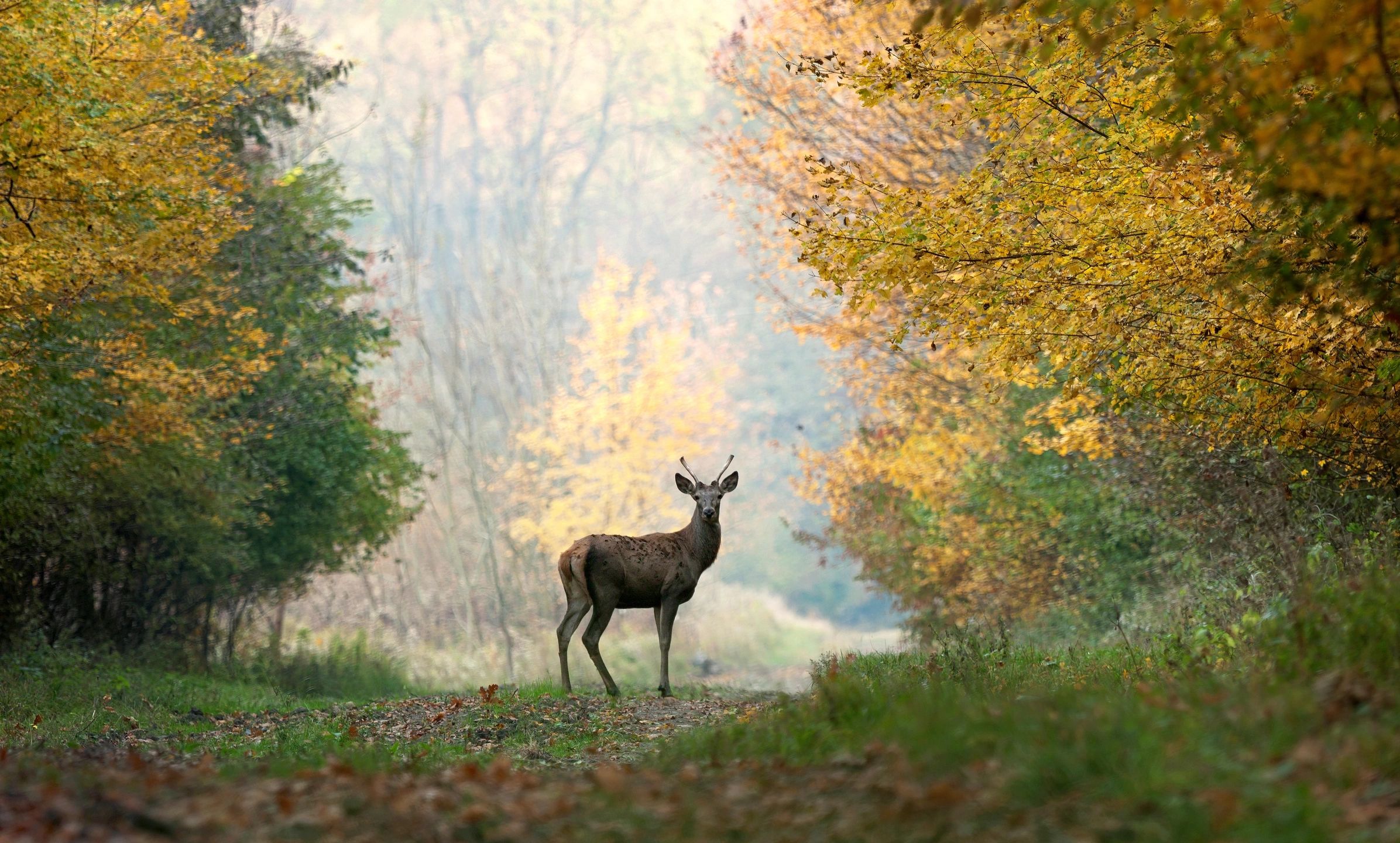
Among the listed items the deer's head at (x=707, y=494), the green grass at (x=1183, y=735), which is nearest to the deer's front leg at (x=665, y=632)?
the deer's head at (x=707, y=494)

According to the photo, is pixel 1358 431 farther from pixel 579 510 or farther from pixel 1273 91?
pixel 579 510

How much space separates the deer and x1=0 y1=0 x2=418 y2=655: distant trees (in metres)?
5.07

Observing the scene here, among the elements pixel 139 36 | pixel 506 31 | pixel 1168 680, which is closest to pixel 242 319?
pixel 139 36

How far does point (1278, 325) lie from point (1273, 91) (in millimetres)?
3484

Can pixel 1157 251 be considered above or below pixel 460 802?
above

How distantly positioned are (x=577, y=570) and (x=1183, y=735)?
8517 millimetres

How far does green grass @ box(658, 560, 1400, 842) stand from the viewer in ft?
14.6

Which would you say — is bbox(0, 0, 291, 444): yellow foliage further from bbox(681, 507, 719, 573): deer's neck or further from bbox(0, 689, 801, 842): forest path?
bbox(681, 507, 719, 573): deer's neck

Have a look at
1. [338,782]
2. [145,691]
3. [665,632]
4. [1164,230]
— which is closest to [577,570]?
[665,632]

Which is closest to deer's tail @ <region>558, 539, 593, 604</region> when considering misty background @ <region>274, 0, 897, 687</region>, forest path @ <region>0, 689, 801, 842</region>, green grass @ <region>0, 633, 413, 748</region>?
green grass @ <region>0, 633, 413, 748</region>

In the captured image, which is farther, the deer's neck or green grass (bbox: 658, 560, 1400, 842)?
the deer's neck

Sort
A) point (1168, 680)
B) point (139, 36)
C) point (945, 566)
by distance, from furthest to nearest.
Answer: point (945, 566) < point (139, 36) < point (1168, 680)

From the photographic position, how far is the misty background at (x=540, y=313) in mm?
32250

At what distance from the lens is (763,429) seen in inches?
2425
